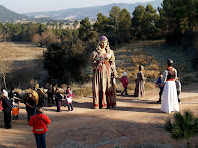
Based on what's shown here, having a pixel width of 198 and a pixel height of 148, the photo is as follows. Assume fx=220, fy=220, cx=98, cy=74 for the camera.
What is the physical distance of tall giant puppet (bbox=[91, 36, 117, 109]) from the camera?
32.3ft

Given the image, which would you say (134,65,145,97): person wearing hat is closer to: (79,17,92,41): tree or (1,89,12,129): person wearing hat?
(1,89,12,129): person wearing hat

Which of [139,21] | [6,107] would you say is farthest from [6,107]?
[139,21]

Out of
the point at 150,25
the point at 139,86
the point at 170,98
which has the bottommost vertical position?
the point at 139,86

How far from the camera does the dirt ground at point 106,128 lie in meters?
6.45

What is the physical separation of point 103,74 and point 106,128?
307cm

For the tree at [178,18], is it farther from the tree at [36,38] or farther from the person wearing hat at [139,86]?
the tree at [36,38]

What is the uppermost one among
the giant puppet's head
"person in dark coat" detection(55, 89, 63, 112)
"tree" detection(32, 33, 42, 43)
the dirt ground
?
"tree" detection(32, 33, 42, 43)

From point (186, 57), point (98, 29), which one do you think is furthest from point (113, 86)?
point (98, 29)

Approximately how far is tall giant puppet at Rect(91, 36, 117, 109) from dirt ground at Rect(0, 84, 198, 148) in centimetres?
55

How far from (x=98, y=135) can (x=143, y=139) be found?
1.41m

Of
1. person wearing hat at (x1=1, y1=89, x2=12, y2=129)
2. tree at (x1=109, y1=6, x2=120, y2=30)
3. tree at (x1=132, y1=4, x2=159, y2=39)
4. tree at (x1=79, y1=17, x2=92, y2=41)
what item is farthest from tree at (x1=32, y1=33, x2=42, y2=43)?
person wearing hat at (x1=1, y1=89, x2=12, y2=129)

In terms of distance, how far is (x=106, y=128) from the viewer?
742cm

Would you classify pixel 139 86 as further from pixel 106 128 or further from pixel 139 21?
pixel 139 21

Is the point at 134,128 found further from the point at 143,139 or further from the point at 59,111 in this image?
the point at 59,111
